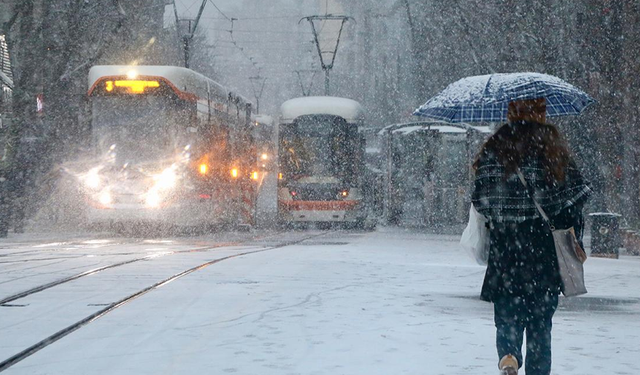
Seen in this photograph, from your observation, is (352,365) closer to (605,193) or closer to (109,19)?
(605,193)

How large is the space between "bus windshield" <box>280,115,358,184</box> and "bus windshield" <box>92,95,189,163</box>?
6.27m

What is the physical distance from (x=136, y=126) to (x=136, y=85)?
0.86 m

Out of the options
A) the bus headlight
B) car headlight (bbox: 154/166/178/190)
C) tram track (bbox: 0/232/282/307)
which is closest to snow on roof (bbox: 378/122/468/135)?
the bus headlight

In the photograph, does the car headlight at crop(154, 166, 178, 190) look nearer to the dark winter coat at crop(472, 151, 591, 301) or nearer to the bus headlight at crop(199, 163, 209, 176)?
the bus headlight at crop(199, 163, 209, 176)

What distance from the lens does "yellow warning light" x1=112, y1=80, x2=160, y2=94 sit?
21.8 meters

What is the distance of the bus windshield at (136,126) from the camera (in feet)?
70.8

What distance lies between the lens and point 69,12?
29156 mm

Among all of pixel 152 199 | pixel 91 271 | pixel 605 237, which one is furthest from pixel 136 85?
pixel 605 237

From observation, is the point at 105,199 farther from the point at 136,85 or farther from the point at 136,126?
the point at 136,85

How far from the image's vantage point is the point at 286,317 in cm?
888

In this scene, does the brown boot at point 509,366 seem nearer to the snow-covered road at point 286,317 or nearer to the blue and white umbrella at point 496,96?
the snow-covered road at point 286,317

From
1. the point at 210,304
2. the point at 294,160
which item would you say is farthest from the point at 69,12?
the point at 210,304

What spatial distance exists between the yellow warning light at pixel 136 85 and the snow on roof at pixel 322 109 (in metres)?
7.06

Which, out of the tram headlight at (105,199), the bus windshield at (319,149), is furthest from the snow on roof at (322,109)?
the tram headlight at (105,199)
